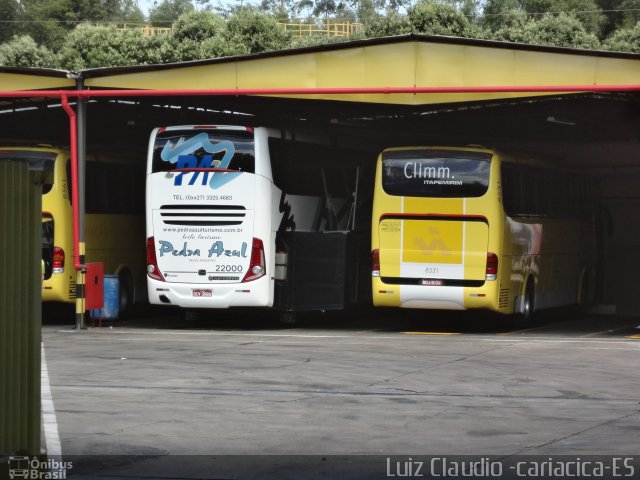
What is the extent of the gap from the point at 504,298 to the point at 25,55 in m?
50.4

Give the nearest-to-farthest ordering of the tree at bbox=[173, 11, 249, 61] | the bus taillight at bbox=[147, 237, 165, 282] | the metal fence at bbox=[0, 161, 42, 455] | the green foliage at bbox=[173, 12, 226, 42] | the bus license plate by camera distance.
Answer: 1. the metal fence at bbox=[0, 161, 42, 455]
2. the bus license plate
3. the bus taillight at bbox=[147, 237, 165, 282]
4. the tree at bbox=[173, 11, 249, 61]
5. the green foliage at bbox=[173, 12, 226, 42]

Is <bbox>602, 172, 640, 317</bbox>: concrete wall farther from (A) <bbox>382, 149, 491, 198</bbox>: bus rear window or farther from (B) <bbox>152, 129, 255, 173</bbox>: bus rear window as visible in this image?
(B) <bbox>152, 129, 255, 173</bbox>: bus rear window

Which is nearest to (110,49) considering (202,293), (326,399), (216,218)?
(216,218)

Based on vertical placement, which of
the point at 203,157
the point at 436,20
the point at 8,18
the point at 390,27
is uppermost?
the point at 8,18

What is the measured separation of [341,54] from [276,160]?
9.61 ft

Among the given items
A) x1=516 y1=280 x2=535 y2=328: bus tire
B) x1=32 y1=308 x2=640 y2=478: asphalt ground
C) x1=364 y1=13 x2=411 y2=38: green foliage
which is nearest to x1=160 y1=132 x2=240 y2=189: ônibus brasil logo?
x1=32 y1=308 x2=640 y2=478: asphalt ground

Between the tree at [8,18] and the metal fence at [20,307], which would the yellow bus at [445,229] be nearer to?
the metal fence at [20,307]

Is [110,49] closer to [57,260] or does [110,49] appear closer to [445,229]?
[57,260]

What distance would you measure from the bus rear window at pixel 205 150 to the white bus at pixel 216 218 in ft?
0.06

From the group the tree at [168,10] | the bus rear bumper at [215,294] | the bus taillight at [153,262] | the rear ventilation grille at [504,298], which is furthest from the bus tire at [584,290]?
the tree at [168,10]

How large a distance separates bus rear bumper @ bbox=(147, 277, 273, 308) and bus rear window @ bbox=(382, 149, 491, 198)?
9.57 feet

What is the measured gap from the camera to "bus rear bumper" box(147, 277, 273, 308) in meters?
23.2

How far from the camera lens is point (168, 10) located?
11262cm

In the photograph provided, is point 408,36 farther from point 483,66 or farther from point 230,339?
point 230,339
